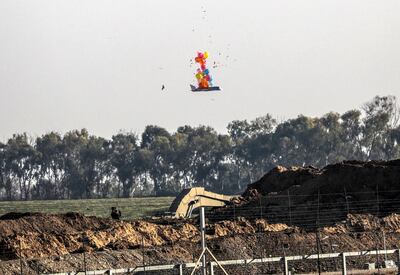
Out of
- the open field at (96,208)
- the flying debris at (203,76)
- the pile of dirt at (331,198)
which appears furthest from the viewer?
the open field at (96,208)

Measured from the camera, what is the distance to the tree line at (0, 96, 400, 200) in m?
155

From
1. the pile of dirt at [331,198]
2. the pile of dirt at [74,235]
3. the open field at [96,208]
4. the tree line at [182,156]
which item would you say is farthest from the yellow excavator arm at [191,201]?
the tree line at [182,156]

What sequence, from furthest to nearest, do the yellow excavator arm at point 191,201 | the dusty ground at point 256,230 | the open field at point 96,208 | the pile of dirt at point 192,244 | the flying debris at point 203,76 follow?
the open field at point 96,208, the yellow excavator arm at point 191,201, the flying debris at point 203,76, the dusty ground at point 256,230, the pile of dirt at point 192,244

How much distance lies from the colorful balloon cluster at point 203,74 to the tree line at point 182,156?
96.6 meters

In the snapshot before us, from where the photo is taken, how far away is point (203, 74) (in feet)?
184

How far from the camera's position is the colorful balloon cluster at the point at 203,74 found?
55425 millimetres

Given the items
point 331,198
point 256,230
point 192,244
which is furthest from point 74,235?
point 331,198

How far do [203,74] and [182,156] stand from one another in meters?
105

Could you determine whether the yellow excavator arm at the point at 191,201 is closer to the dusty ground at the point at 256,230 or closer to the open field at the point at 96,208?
the dusty ground at the point at 256,230

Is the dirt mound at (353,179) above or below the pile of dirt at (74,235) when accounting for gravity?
above

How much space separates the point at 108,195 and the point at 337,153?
31.6 meters

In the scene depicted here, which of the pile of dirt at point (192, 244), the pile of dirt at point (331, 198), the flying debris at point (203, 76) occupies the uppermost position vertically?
the flying debris at point (203, 76)

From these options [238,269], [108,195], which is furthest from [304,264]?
[108,195]

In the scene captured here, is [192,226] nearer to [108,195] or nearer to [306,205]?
[306,205]
